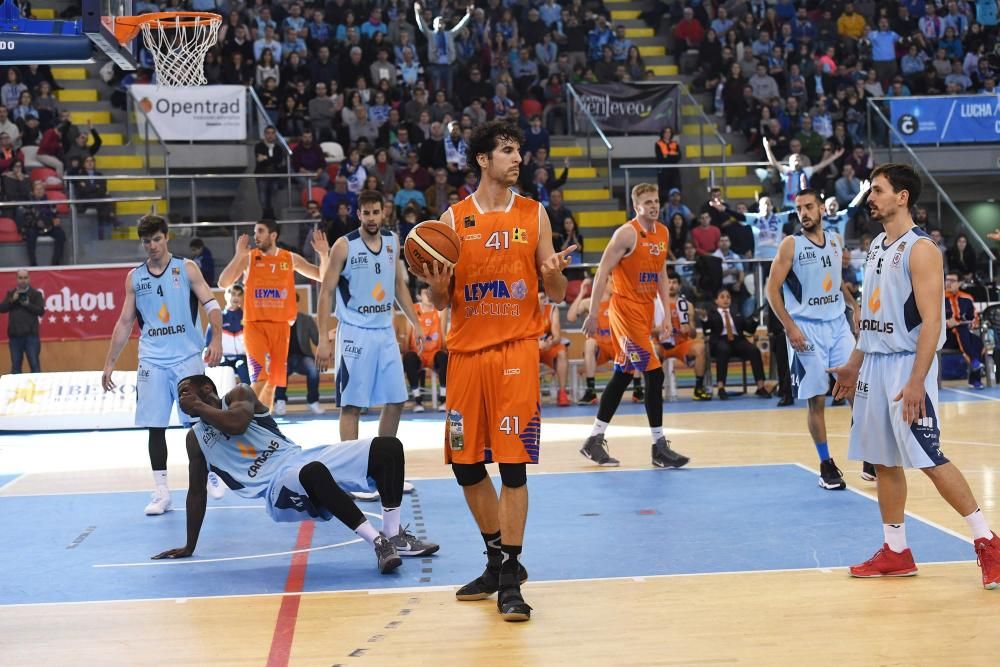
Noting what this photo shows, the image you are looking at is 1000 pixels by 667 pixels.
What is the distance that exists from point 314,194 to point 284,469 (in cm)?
1231

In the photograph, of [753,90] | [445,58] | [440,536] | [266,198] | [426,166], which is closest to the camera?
[440,536]

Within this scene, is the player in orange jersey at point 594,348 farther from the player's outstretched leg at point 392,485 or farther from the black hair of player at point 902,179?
the black hair of player at point 902,179

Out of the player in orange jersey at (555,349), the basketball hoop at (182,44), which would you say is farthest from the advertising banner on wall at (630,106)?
the basketball hoop at (182,44)

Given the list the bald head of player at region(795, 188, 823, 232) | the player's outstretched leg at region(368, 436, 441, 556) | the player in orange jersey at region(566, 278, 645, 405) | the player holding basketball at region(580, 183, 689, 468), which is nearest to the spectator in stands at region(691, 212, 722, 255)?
the player in orange jersey at region(566, 278, 645, 405)

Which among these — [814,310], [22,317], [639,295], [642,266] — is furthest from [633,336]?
[22,317]

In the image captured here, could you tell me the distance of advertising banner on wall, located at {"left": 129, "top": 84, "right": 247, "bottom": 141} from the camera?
61.4 feet

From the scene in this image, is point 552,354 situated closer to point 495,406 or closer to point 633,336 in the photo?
point 633,336

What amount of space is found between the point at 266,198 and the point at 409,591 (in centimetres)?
1274

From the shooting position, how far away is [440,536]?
7.54 metres

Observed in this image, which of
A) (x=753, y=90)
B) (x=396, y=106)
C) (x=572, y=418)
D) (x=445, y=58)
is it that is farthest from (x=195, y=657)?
(x=753, y=90)

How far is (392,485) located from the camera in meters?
6.85

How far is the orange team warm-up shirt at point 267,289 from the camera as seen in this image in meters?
13.3

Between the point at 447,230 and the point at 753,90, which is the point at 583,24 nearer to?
the point at 753,90

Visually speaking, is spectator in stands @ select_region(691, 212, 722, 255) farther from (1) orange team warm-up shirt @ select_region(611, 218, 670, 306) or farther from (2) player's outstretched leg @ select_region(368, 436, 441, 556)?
(2) player's outstretched leg @ select_region(368, 436, 441, 556)
